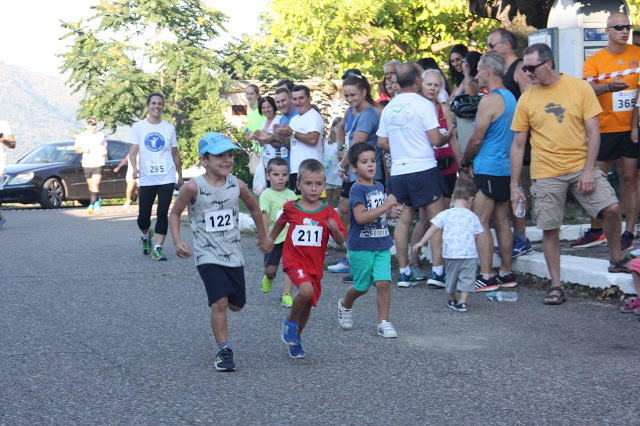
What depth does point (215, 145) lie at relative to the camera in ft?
20.6

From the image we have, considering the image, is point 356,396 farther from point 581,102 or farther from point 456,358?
point 581,102

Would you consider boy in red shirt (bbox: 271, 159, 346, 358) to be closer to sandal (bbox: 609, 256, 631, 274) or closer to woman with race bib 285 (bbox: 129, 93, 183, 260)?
sandal (bbox: 609, 256, 631, 274)

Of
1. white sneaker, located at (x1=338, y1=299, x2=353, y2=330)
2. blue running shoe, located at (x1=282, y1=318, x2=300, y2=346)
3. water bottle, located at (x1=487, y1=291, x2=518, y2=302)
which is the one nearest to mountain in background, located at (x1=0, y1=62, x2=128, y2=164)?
water bottle, located at (x1=487, y1=291, x2=518, y2=302)

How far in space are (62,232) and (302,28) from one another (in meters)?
9.28

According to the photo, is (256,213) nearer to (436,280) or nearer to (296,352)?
(296,352)

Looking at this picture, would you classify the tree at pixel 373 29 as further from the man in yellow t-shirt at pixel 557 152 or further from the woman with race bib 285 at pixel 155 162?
the man in yellow t-shirt at pixel 557 152

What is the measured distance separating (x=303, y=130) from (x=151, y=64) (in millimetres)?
35364

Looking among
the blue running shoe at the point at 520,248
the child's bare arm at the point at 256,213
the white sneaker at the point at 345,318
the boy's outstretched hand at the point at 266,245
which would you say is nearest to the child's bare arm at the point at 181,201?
the child's bare arm at the point at 256,213

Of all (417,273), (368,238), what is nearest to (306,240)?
(368,238)

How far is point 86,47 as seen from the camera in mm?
42156

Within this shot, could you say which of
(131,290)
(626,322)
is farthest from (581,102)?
(131,290)

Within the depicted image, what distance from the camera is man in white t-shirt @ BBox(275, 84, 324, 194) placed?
10.6 metres

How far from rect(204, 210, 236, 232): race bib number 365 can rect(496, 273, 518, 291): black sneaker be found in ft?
11.4

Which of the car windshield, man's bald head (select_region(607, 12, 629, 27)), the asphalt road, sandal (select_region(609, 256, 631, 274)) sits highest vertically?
man's bald head (select_region(607, 12, 629, 27))
